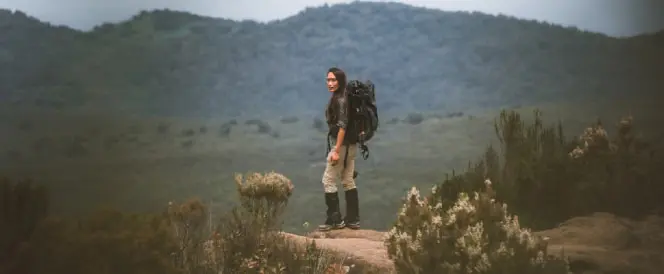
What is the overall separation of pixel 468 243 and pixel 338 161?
1.14 metres

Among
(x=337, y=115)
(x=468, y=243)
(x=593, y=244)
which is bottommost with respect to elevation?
(x=593, y=244)

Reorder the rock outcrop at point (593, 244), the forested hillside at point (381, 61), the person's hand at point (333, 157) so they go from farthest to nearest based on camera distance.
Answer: the person's hand at point (333, 157) → the forested hillside at point (381, 61) → the rock outcrop at point (593, 244)

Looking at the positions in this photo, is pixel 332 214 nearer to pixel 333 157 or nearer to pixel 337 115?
pixel 333 157

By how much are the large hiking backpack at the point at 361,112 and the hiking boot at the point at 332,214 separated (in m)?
0.40

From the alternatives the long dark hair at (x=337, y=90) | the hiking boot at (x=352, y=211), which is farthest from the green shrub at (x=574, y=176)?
the long dark hair at (x=337, y=90)

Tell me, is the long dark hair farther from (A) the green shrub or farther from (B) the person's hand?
(A) the green shrub

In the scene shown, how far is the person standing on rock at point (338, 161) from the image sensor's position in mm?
5309

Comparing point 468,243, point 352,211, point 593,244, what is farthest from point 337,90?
point 593,244

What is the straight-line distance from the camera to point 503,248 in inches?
185

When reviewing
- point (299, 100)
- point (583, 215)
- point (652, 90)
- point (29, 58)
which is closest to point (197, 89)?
point (299, 100)

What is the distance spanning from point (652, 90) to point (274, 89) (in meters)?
2.67

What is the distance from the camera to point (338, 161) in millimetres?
5383

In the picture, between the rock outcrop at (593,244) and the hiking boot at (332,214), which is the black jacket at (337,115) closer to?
the hiking boot at (332,214)

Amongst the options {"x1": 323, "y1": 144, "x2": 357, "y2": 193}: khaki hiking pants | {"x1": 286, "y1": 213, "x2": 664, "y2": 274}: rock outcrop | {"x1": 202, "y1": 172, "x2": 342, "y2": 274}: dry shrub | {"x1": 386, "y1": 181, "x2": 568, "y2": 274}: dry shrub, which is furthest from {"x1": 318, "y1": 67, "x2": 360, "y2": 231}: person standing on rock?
{"x1": 386, "y1": 181, "x2": 568, "y2": 274}: dry shrub
